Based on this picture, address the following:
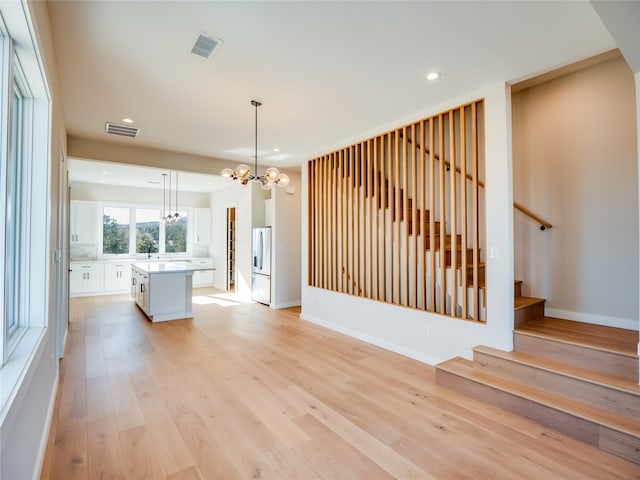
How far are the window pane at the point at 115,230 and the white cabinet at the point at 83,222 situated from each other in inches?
9.7

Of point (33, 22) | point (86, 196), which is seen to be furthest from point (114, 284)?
point (33, 22)

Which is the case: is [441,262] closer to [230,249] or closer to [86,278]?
[230,249]

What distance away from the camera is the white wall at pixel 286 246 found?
6449 millimetres

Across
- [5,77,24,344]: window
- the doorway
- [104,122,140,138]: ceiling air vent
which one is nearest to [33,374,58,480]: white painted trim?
[5,77,24,344]: window

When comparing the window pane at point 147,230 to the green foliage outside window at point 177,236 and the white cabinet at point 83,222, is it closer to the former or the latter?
the green foliage outside window at point 177,236

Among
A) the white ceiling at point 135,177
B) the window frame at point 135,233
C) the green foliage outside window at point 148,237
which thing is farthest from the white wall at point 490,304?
the green foliage outside window at point 148,237

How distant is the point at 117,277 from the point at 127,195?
2226mm

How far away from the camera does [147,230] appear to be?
9117mm

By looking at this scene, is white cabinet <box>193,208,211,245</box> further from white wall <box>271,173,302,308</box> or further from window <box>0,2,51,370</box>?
window <box>0,2,51,370</box>

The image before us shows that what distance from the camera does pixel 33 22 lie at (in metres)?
1.55

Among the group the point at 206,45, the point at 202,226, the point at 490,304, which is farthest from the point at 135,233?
the point at 490,304

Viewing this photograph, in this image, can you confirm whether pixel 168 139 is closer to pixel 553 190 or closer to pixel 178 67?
pixel 178 67

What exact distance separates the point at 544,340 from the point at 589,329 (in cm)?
67

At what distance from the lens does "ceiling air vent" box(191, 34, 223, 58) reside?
2391 mm
